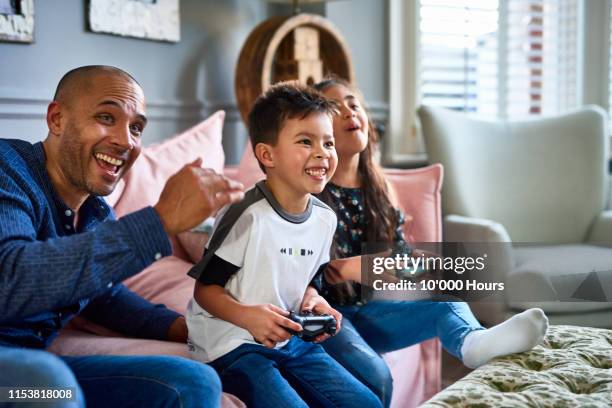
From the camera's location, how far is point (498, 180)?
2.94 metres

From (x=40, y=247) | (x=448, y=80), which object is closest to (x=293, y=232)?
(x=40, y=247)

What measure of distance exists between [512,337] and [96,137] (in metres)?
0.87

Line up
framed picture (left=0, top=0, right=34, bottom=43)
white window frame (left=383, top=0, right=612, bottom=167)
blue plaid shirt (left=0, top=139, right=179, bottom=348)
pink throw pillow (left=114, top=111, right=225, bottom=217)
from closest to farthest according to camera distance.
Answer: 1. blue plaid shirt (left=0, top=139, right=179, bottom=348)
2. pink throw pillow (left=114, top=111, right=225, bottom=217)
3. framed picture (left=0, top=0, right=34, bottom=43)
4. white window frame (left=383, top=0, right=612, bottom=167)

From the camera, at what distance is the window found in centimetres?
339

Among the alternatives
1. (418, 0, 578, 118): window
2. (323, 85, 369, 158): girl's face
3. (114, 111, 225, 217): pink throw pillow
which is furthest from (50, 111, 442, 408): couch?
(418, 0, 578, 118): window

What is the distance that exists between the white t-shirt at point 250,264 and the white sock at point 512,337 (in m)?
0.38

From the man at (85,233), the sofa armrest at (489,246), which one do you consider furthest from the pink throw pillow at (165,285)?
the sofa armrest at (489,246)

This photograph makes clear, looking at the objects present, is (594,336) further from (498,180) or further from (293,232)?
(498,180)

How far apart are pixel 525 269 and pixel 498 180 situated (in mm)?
730

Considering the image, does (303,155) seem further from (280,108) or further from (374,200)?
(374,200)

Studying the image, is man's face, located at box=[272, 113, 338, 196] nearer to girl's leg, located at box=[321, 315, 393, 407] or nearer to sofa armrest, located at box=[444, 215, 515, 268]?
girl's leg, located at box=[321, 315, 393, 407]

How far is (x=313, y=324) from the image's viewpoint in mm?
1329

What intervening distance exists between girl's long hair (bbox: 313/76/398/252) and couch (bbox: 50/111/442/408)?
273 mm

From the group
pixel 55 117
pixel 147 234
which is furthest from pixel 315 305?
pixel 55 117
